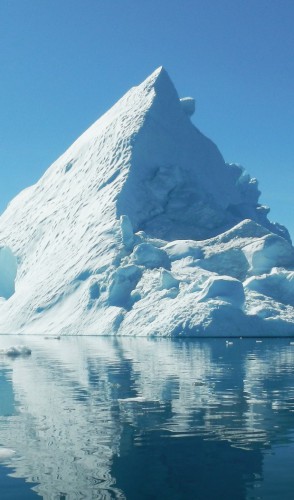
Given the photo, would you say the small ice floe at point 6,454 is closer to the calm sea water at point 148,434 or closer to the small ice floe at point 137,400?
the calm sea water at point 148,434

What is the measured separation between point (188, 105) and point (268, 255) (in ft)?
142

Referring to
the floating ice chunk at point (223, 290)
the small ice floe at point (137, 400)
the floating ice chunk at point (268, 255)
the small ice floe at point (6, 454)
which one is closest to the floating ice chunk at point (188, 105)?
the floating ice chunk at point (268, 255)

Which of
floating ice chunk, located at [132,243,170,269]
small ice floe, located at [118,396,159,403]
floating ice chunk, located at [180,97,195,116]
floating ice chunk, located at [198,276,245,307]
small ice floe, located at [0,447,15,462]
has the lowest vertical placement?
small ice floe, located at [0,447,15,462]

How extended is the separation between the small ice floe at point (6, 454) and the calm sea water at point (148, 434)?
0.44 ft

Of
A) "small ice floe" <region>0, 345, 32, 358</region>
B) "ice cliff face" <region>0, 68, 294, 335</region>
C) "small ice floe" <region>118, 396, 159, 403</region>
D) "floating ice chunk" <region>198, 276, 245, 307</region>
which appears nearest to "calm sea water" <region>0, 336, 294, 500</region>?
"small ice floe" <region>118, 396, 159, 403</region>

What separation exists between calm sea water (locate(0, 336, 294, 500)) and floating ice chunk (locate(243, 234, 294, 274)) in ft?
136

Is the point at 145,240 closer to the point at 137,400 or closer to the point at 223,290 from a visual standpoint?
the point at 223,290

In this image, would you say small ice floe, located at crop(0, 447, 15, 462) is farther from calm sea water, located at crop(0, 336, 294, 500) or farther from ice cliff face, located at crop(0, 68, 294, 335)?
ice cliff face, located at crop(0, 68, 294, 335)

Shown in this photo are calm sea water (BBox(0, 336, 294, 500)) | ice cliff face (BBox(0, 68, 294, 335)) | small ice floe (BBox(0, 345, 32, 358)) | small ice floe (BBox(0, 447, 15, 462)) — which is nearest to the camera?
calm sea water (BBox(0, 336, 294, 500))

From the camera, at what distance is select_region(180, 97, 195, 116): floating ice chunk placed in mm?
107188

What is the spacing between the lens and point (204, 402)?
848 inches

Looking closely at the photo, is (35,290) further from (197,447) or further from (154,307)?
(197,447)

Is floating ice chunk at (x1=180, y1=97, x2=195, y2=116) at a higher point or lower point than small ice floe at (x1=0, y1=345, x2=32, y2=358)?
higher

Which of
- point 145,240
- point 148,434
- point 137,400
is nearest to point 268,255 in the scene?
point 145,240
